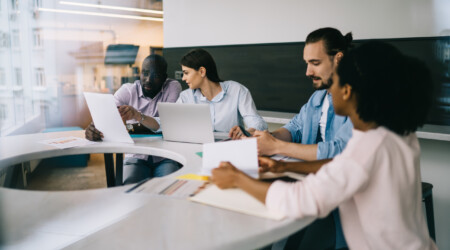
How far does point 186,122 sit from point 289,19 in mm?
1830

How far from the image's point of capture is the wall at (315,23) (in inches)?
101

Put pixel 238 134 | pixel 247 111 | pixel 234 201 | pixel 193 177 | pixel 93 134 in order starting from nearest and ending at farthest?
pixel 234 201 → pixel 193 177 → pixel 238 134 → pixel 93 134 → pixel 247 111

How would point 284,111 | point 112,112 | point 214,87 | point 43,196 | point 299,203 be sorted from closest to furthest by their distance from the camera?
1. point 299,203
2. point 43,196
3. point 112,112
4. point 214,87
5. point 284,111

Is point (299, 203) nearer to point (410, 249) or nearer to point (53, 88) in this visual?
point (410, 249)

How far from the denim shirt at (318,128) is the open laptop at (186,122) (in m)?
0.50

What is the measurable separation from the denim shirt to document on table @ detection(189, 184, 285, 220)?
56 centimetres

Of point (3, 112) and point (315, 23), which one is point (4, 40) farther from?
point (315, 23)

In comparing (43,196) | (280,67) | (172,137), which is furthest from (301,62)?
(43,196)

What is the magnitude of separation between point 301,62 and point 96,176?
2.66 metres

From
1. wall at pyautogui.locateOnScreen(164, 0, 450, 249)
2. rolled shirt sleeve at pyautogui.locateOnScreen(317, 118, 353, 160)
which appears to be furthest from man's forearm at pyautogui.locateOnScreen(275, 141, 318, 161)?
wall at pyautogui.locateOnScreen(164, 0, 450, 249)

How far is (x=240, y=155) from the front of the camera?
50.5 inches

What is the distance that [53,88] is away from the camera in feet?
20.3

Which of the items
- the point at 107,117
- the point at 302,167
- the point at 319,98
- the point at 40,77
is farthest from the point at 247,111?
the point at 40,77

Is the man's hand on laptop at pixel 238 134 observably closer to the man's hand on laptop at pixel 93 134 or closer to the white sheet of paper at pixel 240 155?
the white sheet of paper at pixel 240 155
